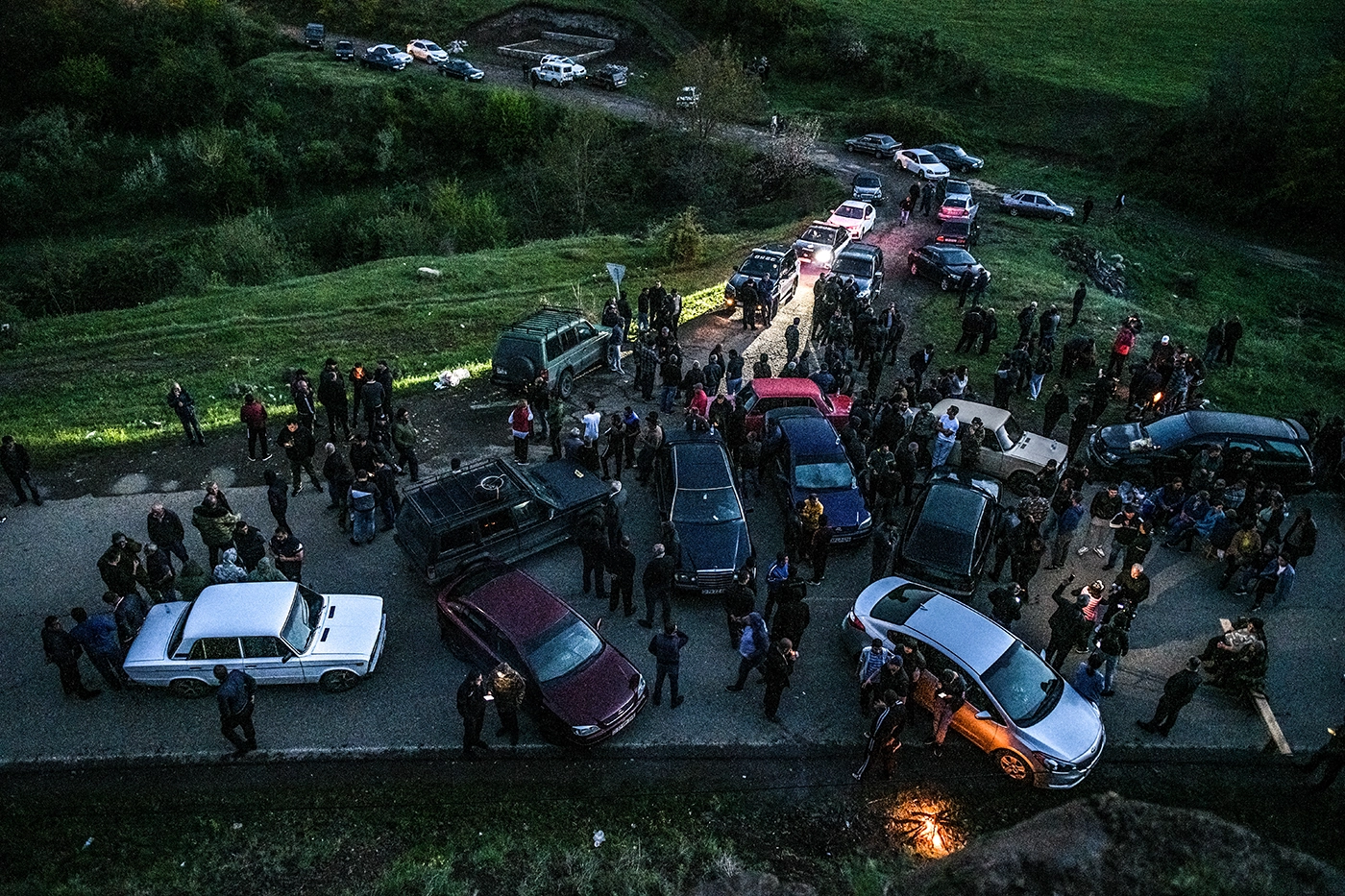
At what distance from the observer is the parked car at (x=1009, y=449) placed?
16.4 meters

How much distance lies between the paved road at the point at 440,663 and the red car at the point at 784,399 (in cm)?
226

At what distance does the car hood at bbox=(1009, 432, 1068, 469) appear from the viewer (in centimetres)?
1644

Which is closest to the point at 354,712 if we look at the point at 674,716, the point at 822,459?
the point at 674,716

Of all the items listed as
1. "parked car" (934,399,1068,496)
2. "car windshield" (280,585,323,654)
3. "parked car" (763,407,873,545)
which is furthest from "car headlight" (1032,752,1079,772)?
"car windshield" (280,585,323,654)

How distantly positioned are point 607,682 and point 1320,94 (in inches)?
1664

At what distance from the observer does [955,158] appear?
39.8m

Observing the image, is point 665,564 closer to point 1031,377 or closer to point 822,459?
point 822,459

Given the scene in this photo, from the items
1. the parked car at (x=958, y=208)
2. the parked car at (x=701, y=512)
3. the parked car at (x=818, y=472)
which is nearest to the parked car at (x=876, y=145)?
the parked car at (x=958, y=208)

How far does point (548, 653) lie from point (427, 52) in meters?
54.1

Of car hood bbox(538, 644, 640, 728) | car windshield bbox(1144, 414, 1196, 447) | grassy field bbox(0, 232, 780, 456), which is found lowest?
grassy field bbox(0, 232, 780, 456)

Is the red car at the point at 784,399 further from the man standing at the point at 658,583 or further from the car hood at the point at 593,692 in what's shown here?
the car hood at the point at 593,692

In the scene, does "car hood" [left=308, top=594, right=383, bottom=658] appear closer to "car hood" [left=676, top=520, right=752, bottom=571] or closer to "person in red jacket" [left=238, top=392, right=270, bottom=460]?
"car hood" [left=676, top=520, right=752, bottom=571]

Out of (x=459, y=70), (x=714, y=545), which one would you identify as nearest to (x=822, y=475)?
(x=714, y=545)

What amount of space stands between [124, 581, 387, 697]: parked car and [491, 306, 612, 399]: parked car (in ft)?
24.4
